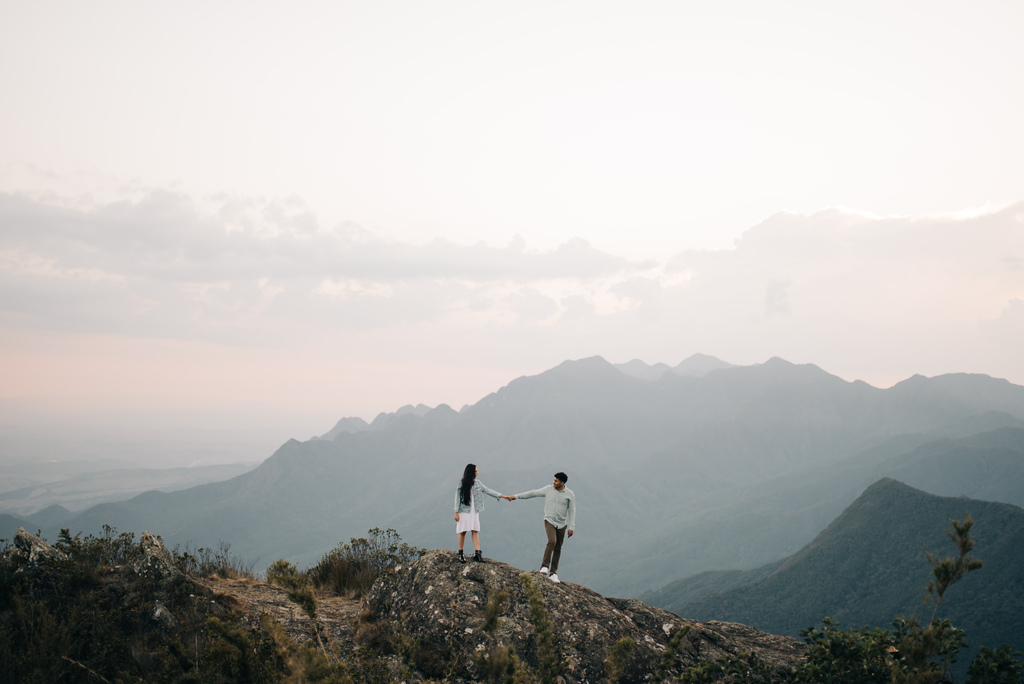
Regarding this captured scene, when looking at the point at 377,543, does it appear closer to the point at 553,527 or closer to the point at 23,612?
the point at 553,527

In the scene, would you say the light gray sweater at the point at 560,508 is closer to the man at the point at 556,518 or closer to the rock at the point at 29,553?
the man at the point at 556,518

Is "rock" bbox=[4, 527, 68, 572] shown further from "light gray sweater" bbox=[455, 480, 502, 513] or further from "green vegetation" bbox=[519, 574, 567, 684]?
"green vegetation" bbox=[519, 574, 567, 684]

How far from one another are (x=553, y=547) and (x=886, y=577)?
176495mm

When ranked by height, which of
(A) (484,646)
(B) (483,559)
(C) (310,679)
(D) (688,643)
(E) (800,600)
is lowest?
(E) (800,600)

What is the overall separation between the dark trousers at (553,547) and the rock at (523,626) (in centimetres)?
62

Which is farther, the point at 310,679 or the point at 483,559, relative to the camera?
the point at 483,559

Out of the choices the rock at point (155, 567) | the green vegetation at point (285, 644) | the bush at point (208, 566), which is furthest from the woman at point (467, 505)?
the bush at point (208, 566)

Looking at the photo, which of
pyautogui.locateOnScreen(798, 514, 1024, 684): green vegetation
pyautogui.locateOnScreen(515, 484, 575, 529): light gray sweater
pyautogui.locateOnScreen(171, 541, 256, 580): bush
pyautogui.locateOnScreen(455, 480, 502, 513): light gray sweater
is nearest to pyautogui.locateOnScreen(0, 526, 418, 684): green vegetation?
pyautogui.locateOnScreen(171, 541, 256, 580): bush

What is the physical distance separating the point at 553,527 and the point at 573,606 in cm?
234

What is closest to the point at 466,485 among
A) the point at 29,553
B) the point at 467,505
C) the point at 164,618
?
the point at 467,505

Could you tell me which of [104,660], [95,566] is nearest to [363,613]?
[104,660]

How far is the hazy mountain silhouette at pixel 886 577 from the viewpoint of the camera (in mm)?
111438

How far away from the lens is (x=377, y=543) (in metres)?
16.8

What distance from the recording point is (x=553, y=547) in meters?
13.0
